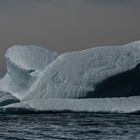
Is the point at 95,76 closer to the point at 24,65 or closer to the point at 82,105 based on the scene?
the point at 82,105

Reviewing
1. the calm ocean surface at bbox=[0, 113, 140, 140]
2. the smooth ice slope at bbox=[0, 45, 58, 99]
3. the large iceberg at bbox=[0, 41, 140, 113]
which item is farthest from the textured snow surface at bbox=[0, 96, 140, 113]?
the smooth ice slope at bbox=[0, 45, 58, 99]

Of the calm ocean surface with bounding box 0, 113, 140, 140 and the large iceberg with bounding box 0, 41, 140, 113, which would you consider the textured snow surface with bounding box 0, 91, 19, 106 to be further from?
the calm ocean surface with bounding box 0, 113, 140, 140

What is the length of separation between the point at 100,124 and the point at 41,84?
9370 mm

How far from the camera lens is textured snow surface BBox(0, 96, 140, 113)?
2723 cm

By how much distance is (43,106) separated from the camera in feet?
91.1

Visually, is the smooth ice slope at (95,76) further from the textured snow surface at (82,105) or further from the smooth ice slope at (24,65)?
the smooth ice slope at (24,65)

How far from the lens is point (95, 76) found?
29.9 meters

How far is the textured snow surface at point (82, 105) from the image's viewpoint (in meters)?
27.2

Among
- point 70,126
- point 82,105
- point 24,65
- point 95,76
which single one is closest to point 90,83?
point 95,76

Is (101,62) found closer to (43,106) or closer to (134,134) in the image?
(43,106)

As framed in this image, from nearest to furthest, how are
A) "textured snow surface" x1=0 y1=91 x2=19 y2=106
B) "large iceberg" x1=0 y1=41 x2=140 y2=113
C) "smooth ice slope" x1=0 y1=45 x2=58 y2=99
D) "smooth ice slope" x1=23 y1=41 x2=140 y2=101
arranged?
"large iceberg" x1=0 y1=41 x2=140 y2=113, "smooth ice slope" x1=23 y1=41 x2=140 y2=101, "textured snow surface" x1=0 y1=91 x2=19 y2=106, "smooth ice slope" x1=0 y1=45 x2=58 y2=99

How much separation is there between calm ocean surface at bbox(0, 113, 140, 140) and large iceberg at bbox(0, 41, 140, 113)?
769 millimetres

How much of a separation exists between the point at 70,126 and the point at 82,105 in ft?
20.0

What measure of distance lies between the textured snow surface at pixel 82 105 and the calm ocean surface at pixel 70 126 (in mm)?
354
